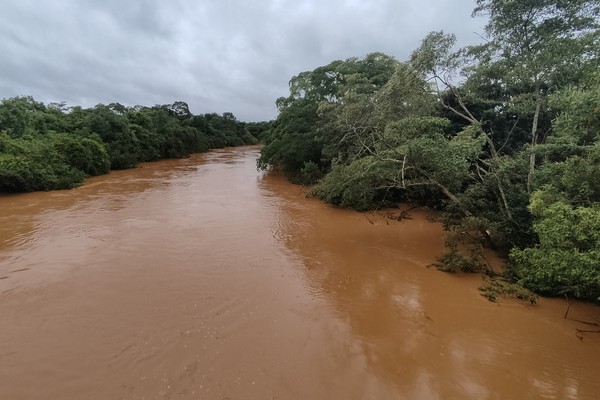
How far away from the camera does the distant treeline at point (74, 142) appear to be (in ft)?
50.2

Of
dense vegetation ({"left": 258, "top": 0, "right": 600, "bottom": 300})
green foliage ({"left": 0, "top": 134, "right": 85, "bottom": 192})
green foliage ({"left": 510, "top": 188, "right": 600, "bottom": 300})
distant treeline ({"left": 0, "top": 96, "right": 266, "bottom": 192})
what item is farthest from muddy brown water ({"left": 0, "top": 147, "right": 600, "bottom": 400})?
distant treeline ({"left": 0, "top": 96, "right": 266, "bottom": 192})

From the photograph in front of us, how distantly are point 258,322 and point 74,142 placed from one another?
19.6m

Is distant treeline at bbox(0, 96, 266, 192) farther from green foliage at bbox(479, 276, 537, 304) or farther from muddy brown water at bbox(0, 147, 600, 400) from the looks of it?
green foliage at bbox(479, 276, 537, 304)

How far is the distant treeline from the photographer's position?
15305 mm

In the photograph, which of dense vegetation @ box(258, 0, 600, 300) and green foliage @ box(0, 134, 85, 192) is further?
green foliage @ box(0, 134, 85, 192)

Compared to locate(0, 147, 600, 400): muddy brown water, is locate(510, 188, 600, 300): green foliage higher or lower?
higher

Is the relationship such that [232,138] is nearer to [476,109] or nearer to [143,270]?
[476,109]

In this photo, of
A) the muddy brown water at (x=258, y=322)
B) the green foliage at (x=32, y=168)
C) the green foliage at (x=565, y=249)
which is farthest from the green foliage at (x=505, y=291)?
the green foliage at (x=32, y=168)

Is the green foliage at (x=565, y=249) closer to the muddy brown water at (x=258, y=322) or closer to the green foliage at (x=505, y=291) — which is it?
the green foliage at (x=505, y=291)

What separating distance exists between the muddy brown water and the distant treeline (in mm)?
5349

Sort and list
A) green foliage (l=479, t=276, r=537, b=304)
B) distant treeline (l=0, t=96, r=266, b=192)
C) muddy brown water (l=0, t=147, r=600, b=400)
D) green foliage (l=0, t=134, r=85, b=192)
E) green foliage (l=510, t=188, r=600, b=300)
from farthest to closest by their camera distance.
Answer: distant treeline (l=0, t=96, r=266, b=192), green foliage (l=0, t=134, r=85, b=192), green foliage (l=479, t=276, r=537, b=304), green foliage (l=510, t=188, r=600, b=300), muddy brown water (l=0, t=147, r=600, b=400)

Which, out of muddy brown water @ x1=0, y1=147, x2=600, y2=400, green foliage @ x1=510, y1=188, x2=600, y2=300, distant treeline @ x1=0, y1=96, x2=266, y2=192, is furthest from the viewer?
distant treeline @ x1=0, y1=96, x2=266, y2=192

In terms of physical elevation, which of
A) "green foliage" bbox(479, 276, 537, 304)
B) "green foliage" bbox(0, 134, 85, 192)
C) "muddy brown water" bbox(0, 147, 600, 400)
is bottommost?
"muddy brown water" bbox(0, 147, 600, 400)

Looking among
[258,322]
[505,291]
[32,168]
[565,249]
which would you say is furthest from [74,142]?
[565,249]
